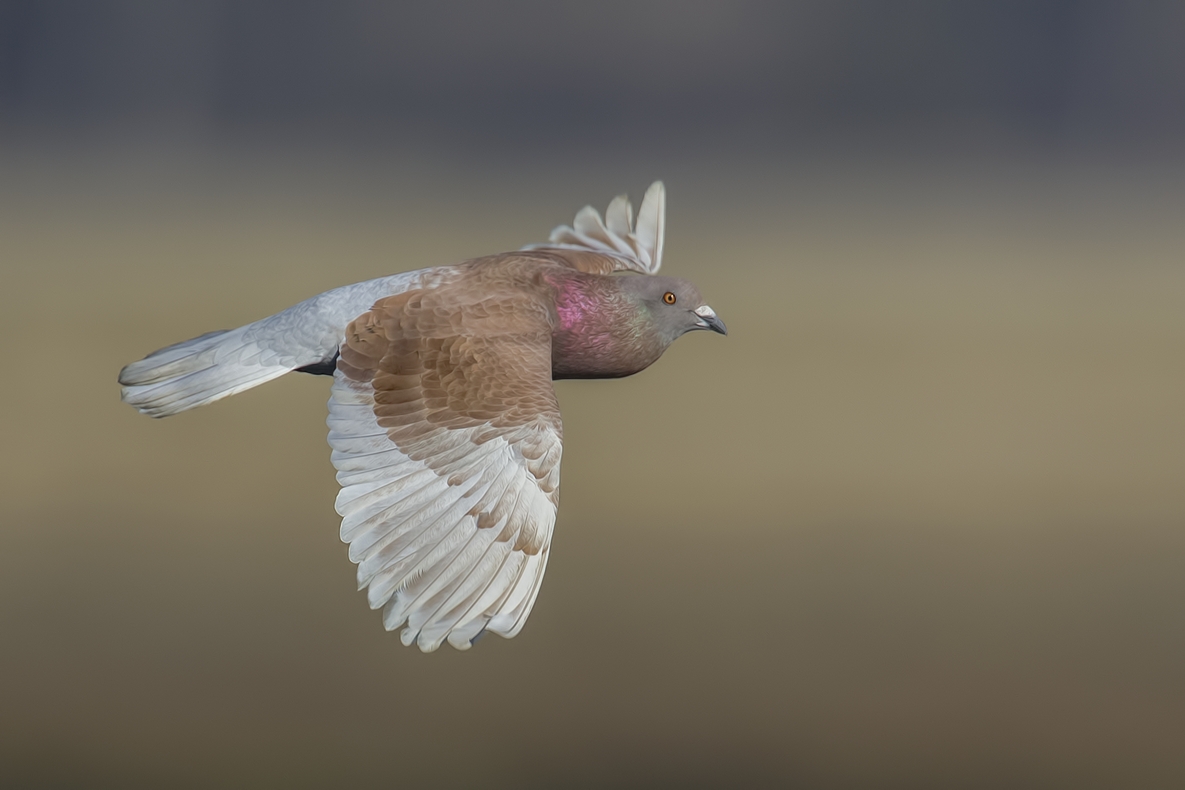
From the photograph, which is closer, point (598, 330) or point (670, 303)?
point (598, 330)

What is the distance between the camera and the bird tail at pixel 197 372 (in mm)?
3412

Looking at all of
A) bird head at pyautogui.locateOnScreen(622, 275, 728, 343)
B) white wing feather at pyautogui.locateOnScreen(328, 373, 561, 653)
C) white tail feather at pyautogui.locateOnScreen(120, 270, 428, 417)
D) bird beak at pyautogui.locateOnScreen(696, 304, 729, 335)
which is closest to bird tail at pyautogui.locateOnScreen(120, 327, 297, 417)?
white tail feather at pyautogui.locateOnScreen(120, 270, 428, 417)

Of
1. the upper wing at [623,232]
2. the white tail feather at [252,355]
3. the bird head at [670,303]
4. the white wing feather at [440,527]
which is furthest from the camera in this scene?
the upper wing at [623,232]

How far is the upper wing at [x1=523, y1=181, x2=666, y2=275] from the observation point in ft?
14.3

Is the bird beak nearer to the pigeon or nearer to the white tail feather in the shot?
the pigeon

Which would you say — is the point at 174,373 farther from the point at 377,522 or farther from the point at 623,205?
the point at 623,205

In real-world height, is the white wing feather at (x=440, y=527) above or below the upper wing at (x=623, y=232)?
below

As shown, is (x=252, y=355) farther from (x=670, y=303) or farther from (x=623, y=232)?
(x=623, y=232)

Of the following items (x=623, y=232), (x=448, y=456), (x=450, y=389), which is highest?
(x=623, y=232)

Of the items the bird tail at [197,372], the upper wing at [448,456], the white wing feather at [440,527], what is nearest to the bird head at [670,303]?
the upper wing at [448,456]

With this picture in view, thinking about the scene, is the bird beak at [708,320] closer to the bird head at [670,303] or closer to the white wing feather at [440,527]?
the bird head at [670,303]

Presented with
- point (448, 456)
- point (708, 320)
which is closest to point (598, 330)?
point (708, 320)

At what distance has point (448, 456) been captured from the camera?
2.95 m

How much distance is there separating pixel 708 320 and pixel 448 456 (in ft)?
3.88
